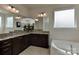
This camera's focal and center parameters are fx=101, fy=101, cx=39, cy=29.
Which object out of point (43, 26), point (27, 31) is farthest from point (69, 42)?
point (27, 31)

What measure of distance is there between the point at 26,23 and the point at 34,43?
2.39ft

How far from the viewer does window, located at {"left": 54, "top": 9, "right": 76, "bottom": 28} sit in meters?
2.59

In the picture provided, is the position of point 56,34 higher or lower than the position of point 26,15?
lower

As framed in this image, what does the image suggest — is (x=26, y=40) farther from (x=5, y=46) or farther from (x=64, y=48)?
(x=64, y=48)

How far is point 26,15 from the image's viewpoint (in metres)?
3.77

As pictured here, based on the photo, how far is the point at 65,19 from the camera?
8.37 ft

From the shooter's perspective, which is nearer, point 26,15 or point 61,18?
point 61,18

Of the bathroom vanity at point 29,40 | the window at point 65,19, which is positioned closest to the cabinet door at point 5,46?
the bathroom vanity at point 29,40

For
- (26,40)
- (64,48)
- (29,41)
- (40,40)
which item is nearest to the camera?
(64,48)

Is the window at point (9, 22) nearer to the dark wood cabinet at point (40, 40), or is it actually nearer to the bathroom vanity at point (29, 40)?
the bathroom vanity at point (29, 40)

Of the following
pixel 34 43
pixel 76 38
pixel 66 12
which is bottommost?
pixel 34 43

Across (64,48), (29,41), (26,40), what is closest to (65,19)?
(64,48)

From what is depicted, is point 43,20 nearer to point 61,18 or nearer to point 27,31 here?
point 27,31

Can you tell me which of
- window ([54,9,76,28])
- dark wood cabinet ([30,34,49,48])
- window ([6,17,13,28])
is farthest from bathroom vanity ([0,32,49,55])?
window ([54,9,76,28])
